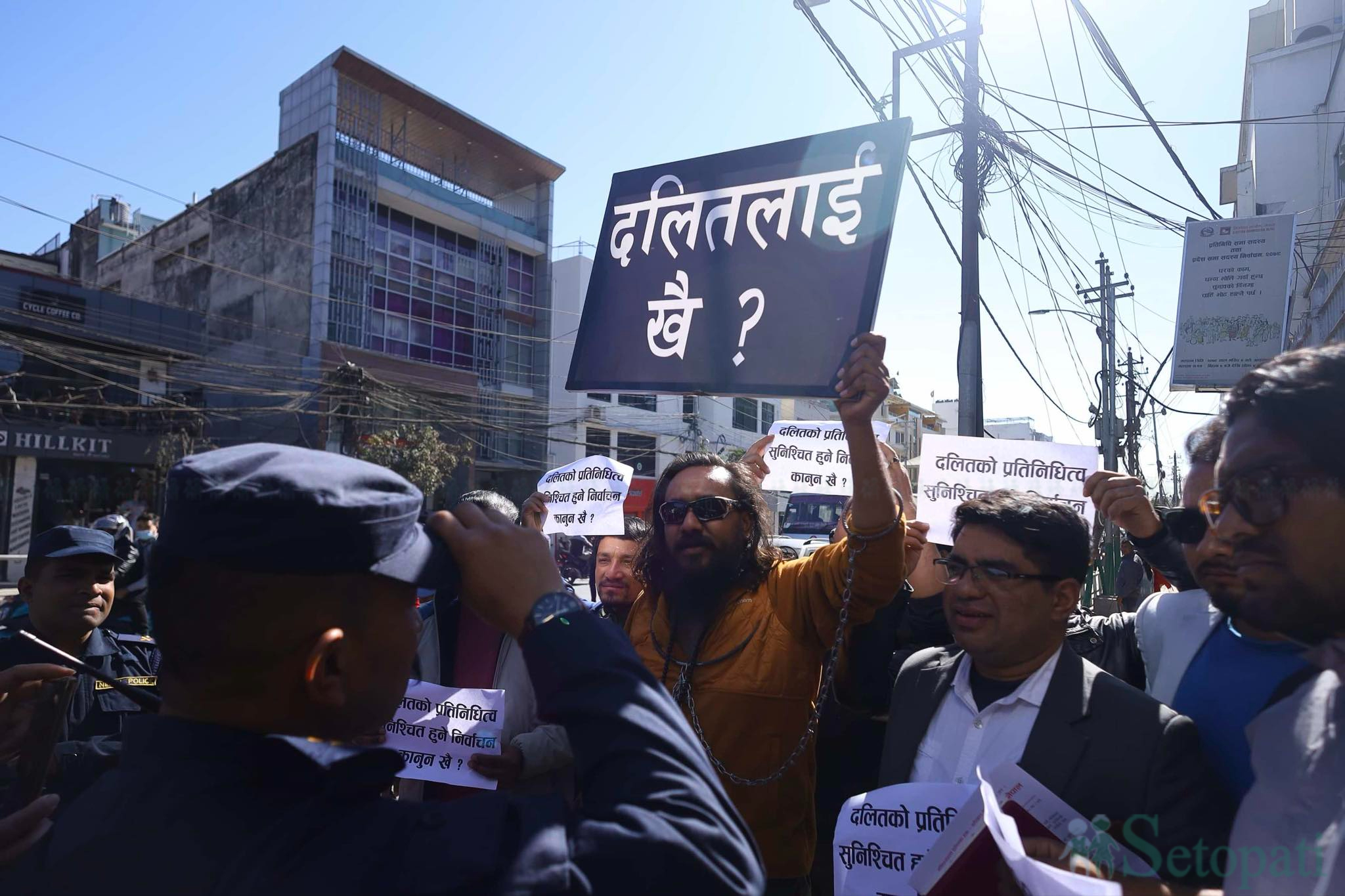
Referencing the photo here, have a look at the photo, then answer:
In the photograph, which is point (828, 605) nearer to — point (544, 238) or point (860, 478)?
point (860, 478)

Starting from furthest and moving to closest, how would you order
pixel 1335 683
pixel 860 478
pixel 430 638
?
pixel 430 638
pixel 860 478
pixel 1335 683

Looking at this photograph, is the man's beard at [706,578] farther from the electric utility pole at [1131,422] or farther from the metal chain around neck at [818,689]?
the electric utility pole at [1131,422]

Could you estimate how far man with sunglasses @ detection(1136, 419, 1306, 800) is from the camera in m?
1.71

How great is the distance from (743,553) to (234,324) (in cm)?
2914

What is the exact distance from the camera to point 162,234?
30.8 m

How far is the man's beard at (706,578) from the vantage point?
2.77 m

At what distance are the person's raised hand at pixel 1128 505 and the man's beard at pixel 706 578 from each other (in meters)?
1.20

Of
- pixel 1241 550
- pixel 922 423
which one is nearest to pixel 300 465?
pixel 1241 550

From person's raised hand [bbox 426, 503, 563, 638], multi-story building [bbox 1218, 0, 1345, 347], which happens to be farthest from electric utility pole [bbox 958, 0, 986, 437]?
multi-story building [bbox 1218, 0, 1345, 347]

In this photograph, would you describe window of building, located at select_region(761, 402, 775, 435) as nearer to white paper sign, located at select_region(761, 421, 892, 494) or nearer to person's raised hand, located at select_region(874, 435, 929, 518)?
white paper sign, located at select_region(761, 421, 892, 494)

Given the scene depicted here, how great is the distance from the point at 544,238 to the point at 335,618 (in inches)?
1271

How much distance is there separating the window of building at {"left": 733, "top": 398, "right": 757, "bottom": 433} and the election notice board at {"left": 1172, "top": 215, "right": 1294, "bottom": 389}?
1195 inches

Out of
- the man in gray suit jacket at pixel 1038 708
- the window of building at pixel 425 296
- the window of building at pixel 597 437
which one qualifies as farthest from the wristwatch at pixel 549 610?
the window of building at pixel 597 437

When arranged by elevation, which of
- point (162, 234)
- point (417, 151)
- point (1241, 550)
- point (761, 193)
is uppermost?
point (417, 151)
